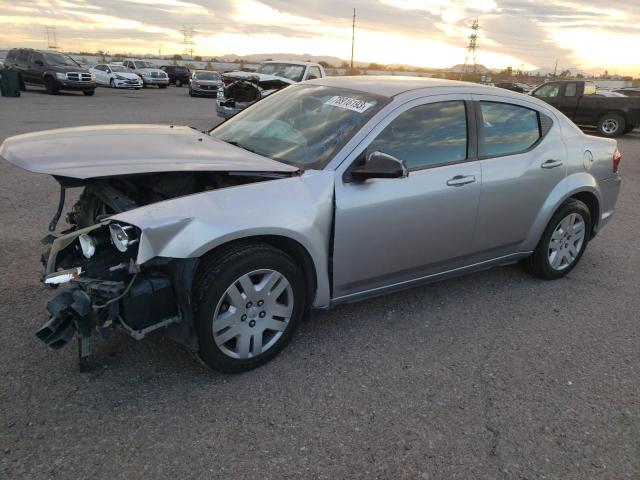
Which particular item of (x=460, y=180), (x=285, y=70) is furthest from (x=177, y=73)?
(x=460, y=180)

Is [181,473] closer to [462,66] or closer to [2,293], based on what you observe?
[2,293]

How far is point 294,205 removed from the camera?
9.96ft

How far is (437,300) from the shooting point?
13.9 feet

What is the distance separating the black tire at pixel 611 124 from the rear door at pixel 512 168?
579 inches

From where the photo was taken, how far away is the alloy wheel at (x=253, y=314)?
2904mm

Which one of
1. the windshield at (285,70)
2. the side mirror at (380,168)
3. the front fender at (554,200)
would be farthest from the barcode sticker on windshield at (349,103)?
the windshield at (285,70)

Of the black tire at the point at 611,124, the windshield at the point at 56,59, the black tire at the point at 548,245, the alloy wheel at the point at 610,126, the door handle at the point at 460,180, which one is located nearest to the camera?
Answer: the door handle at the point at 460,180

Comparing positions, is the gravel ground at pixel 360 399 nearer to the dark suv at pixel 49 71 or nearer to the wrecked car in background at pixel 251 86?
the wrecked car in background at pixel 251 86

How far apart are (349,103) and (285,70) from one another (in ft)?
45.7

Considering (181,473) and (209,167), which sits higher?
(209,167)

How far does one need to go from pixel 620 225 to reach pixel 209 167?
5794 millimetres

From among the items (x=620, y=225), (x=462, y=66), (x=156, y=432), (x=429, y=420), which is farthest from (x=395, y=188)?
(x=462, y=66)

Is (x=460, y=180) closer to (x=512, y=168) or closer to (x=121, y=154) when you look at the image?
(x=512, y=168)

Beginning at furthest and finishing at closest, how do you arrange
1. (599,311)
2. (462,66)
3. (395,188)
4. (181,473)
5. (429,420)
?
1. (462,66)
2. (599,311)
3. (395,188)
4. (429,420)
5. (181,473)
